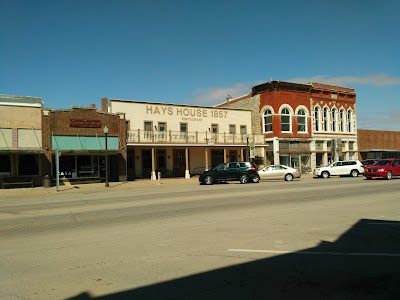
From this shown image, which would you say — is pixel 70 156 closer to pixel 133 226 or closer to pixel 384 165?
pixel 133 226

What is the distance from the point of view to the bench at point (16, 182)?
25.3 m

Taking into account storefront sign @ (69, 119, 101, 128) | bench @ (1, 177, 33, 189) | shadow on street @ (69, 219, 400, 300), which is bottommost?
shadow on street @ (69, 219, 400, 300)

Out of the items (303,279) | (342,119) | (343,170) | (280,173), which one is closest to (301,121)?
(342,119)

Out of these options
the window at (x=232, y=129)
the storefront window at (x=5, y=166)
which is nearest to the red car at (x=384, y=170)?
the window at (x=232, y=129)

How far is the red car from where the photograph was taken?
1018 inches

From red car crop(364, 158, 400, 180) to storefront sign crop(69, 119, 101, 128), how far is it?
21.5 metres

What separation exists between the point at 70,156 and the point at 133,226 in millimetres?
21546

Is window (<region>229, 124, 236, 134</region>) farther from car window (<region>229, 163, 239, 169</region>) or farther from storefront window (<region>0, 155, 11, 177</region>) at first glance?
storefront window (<region>0, 155, 11, 177</region>)

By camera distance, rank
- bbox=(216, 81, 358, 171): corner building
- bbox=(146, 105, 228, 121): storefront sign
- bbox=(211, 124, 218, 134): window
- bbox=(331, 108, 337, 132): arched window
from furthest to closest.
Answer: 1. bbox=(331, 108, 337, 132): arched window
2. bbox=(216, 81, 358, 171): corner building
3. bbox=(211, 124, 218, 134): window
4. bbox=(146, 105, 228, 121): storefront sign

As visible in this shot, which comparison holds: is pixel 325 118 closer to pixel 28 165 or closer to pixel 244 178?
pixel 244 178

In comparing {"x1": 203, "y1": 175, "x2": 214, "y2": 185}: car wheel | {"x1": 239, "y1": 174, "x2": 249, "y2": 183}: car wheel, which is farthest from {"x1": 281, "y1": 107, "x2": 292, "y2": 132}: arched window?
{"x1": 203, "y1": 175, "x2": 214, "y2": 185}: car wheel

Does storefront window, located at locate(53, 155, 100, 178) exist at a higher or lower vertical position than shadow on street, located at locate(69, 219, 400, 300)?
higher

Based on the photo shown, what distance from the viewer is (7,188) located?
2558 centimetres

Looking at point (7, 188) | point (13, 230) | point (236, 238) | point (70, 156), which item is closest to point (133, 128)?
point (70, 156)
